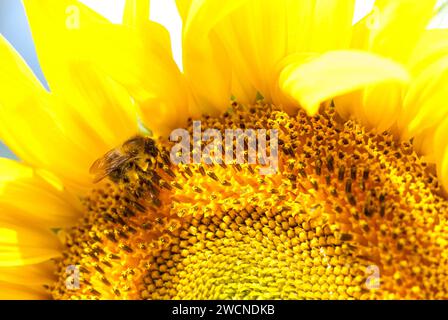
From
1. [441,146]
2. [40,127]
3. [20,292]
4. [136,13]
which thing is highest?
[136,13]

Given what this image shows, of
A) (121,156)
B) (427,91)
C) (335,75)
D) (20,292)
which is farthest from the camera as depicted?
(20,292)

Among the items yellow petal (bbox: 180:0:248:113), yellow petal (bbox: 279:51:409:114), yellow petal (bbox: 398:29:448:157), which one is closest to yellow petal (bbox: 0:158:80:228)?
yellow petal (bbox: 180:0:248:113)

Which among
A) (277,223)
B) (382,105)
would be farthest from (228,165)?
(382,105)

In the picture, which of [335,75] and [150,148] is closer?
[335,75]

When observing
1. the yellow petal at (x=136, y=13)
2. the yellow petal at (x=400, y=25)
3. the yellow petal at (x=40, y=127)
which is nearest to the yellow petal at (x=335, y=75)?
the yellow petal at (x=400, y=25)

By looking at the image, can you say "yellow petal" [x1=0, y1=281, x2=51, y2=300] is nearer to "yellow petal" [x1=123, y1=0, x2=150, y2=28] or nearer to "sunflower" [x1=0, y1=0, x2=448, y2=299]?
"sunflower" [x1=0, y1=0, x2=448, y2=299]

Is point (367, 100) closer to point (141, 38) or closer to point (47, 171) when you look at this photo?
point (141, 38)

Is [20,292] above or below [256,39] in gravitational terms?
below

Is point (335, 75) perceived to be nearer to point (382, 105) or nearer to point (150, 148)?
point (382, 105)
